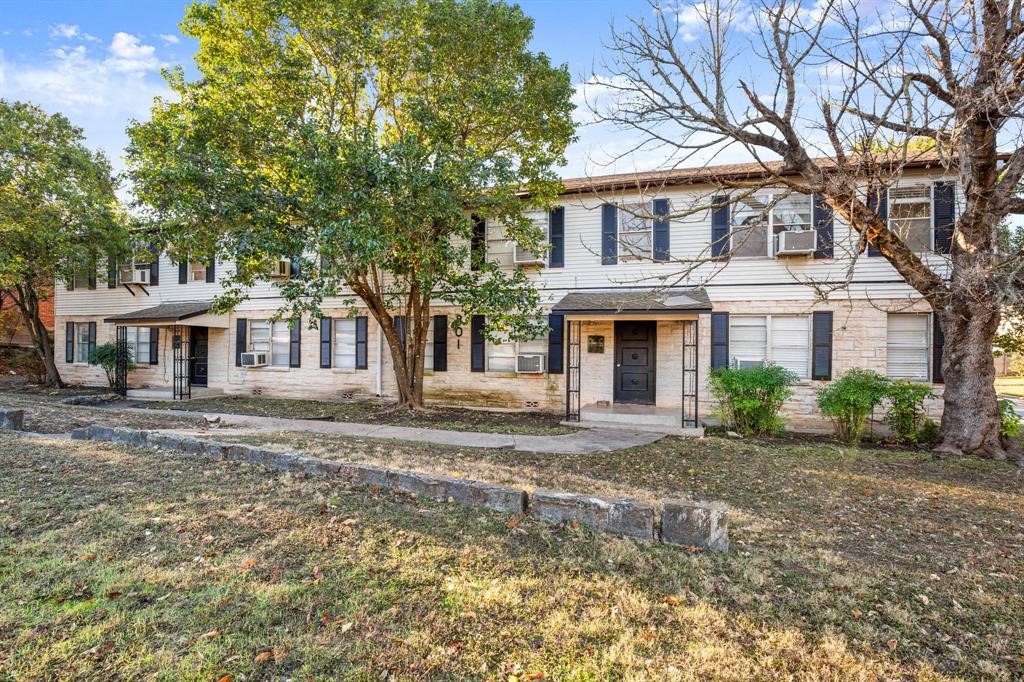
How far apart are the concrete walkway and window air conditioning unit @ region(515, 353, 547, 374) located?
2664 mm

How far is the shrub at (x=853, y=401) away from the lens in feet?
27.8

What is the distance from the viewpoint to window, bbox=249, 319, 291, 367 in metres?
14.1

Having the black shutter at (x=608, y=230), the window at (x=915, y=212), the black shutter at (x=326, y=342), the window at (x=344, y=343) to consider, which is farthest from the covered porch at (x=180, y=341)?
the window at (x=915, y=212)

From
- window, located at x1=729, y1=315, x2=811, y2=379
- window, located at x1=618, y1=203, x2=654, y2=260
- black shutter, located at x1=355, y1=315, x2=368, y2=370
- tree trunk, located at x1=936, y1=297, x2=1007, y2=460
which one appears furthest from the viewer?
black shutter, located at x1=355, y1=315, x2=368, y2=370

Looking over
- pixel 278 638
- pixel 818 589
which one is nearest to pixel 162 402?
pixel 278 638

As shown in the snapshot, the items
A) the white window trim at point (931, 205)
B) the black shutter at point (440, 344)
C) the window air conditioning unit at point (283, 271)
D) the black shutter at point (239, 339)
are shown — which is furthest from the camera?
the black shutter at point (239, 339)

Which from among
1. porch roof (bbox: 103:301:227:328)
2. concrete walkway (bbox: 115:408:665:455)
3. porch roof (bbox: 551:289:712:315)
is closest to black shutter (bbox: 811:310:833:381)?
porch roof (bbox: 551:289:712:315)

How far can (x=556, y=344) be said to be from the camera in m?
11.5

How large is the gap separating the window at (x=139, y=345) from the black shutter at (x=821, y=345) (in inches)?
741

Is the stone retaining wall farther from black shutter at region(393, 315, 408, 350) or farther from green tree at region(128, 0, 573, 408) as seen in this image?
black shutter at region(393, 315, 408, 350)

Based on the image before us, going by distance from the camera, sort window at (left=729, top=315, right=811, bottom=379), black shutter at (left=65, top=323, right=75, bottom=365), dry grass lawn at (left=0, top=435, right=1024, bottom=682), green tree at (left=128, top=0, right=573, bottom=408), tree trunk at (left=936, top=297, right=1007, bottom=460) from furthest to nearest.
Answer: black shutter at (left=65, top=323, right=75, bottom=365) → window at (left=729, top=315, right=811, bottom=379) → green tree at (left=128, top=0, right=573, bottom=408) → tree trunk at (left=936, top=297, right=1007, bottom=460) → dry grass lawn at (left=0, top=435, right=1024, bottom=682)

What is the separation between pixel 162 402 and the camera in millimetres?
12844

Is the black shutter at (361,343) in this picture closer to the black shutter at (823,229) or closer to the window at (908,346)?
the black shutter at (823,229)

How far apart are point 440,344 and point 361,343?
241cm
